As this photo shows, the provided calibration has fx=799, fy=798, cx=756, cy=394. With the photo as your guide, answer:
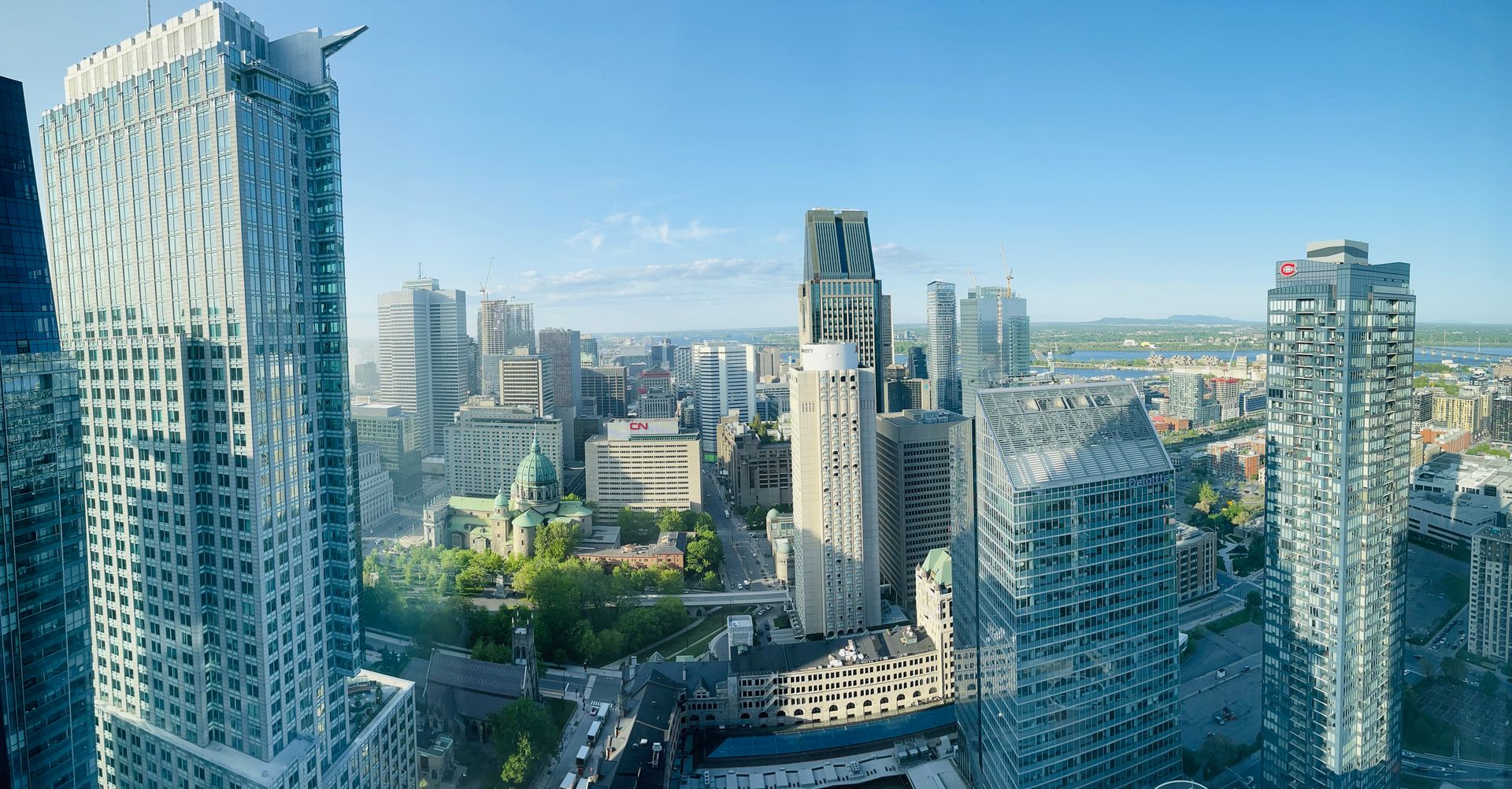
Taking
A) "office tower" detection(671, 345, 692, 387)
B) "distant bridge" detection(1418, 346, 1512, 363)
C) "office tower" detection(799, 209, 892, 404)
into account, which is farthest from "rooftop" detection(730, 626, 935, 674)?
"office tower" detection(671, 345, 692, 387)

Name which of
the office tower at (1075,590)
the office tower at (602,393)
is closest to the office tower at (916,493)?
the office tower at (1075,590)

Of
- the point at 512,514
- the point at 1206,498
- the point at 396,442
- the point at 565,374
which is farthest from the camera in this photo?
the point at 565,374

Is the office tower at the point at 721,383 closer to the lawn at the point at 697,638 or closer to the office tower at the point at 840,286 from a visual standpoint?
the office tower at the point at 840,286

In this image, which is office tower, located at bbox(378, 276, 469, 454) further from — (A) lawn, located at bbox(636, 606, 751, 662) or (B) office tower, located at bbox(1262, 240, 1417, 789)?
(B) office tower, located at bbox(1262, 240, 1417, 789)

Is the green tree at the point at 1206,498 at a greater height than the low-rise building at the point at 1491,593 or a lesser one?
lesser

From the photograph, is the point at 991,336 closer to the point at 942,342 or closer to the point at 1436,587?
the point at 942,342

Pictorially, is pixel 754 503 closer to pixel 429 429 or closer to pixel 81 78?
pixel 429 429

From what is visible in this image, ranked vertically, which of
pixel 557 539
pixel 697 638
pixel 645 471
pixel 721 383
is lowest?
pixel 697 638

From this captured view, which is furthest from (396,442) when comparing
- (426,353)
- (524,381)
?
(524,381)
